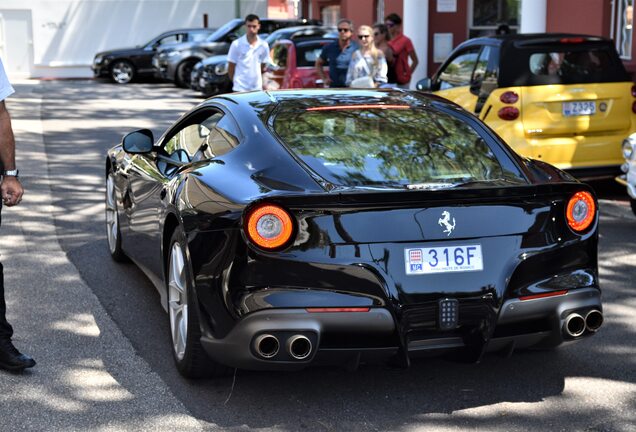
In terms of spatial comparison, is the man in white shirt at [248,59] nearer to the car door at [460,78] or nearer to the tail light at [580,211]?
the car door at [460,78]

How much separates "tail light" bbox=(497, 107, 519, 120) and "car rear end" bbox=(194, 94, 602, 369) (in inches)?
216

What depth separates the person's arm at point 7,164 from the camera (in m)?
5.39

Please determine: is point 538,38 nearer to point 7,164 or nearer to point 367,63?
point 367,63

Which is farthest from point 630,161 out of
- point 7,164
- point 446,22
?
point 446,22

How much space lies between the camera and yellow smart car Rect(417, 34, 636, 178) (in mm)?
10320

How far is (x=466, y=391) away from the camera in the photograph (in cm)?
515

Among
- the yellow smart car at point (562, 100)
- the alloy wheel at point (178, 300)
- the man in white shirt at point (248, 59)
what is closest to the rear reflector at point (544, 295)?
the alloy wheel at point (178, 300)

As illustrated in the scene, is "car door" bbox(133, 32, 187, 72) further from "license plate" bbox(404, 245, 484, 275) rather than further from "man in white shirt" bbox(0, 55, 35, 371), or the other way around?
"license plate" bbox(404, 245, 484, 275)

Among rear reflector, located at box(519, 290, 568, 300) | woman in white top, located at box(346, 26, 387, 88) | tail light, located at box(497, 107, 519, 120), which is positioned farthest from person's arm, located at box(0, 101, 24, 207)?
woman in white top, located at box(346, 26, 387, 88)

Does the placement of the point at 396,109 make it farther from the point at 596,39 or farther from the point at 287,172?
the point at 596,39

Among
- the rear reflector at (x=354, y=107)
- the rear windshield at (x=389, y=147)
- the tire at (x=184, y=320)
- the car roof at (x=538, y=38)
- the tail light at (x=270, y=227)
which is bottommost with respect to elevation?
the tire at (x=184, y=320)

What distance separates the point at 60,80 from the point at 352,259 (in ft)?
111

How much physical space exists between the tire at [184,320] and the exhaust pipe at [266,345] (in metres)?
0.46

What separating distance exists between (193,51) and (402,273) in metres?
25.3
